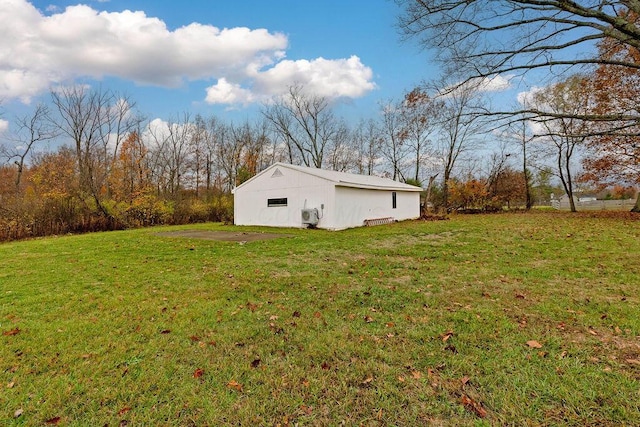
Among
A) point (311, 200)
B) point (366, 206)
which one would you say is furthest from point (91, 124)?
point (366, 206)

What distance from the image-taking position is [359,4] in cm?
850

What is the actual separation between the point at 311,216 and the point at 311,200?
0.84m

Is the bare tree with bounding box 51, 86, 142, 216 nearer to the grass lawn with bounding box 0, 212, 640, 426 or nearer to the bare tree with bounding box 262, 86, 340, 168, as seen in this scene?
the bare tree with bounding box 262, 86, 340, 168

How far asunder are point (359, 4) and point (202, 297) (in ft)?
28.6

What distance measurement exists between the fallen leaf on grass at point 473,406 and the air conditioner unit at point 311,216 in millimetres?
11637

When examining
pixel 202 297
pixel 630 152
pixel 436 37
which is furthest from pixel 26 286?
pixel 630 152

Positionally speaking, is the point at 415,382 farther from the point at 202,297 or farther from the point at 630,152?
the point at 630,152

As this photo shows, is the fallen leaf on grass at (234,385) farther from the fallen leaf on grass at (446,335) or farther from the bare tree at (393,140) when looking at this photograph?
the bare tree at (393,140)

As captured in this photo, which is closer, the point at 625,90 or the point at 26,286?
the point at 26,286

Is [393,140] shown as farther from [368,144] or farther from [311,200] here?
[311,200]

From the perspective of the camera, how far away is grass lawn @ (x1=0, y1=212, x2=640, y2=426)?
197 centimetres

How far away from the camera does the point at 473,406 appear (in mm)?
1970

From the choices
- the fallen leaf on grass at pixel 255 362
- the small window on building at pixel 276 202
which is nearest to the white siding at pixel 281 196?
the small window on building at pixel 276 202

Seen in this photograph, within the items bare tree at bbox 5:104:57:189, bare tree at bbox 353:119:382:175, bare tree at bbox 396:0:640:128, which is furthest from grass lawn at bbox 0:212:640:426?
bare tree at bbox 353:119:382:175
